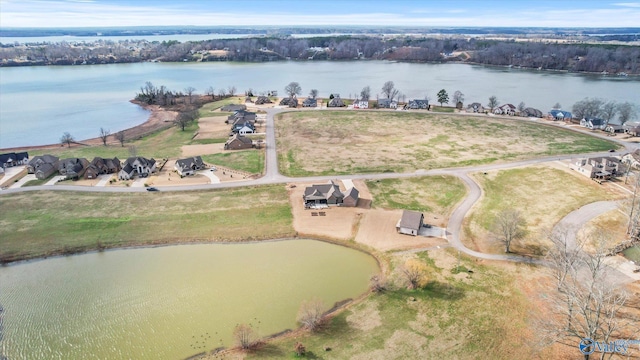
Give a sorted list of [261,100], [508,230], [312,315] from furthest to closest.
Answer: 1. [261,100]
2. [508,230]
3. [312,315]

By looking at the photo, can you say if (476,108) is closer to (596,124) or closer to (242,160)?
(596,124)

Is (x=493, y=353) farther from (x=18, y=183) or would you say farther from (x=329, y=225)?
(x=18, y=183)

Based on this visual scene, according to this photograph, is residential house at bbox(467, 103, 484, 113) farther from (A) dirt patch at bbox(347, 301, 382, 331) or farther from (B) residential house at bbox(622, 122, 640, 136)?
(A) dirt patch at bbox(347, 301, 382, 331)

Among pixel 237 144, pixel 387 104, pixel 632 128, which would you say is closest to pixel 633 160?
pixel 632 128

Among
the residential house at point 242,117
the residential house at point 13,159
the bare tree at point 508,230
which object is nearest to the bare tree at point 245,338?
the bare tree at point 508,230

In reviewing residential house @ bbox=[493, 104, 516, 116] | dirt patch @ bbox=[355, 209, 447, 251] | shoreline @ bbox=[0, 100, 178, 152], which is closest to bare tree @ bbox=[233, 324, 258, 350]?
dirt patch @ bbox=[355, 209, 447, 251]

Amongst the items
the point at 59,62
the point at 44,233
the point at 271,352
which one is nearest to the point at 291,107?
the point at 44,233
